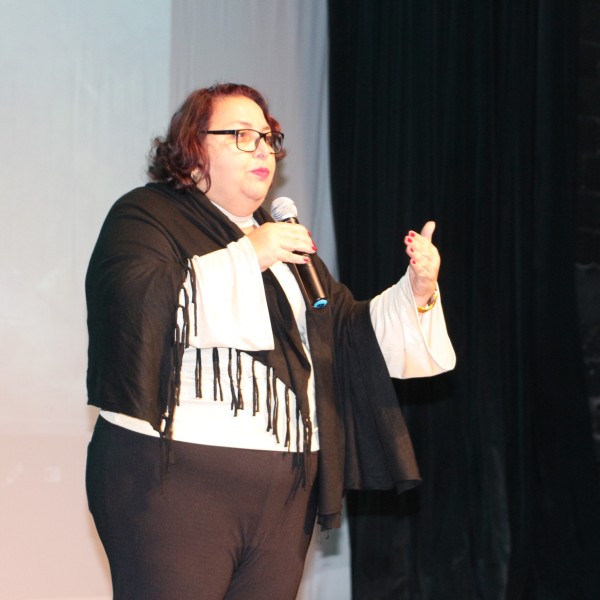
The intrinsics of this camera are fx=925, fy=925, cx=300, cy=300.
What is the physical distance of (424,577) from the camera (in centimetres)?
316

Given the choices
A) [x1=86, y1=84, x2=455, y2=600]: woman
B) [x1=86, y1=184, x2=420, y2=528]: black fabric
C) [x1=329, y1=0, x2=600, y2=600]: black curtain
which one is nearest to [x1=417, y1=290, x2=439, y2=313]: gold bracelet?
[x1=86, y1=84, x2=455, y2=600]: woman

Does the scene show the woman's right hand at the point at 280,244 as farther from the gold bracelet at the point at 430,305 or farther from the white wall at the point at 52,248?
the white wall at the point at 52,248

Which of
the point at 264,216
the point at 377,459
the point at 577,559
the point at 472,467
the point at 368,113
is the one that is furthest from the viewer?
→ the point at 368,113

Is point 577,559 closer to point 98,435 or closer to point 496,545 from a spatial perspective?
point 496,545

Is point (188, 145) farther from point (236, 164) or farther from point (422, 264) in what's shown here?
point (422, 264)

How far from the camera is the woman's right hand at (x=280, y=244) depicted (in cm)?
143

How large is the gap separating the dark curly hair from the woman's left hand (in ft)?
1.29

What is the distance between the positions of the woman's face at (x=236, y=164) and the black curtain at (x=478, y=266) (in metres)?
1.50

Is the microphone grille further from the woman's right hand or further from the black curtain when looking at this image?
the black curtain

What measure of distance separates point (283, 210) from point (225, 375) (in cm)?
38

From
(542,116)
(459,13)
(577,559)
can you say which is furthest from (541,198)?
(577,559)

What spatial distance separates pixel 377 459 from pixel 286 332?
304mm

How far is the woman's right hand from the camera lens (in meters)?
1.43

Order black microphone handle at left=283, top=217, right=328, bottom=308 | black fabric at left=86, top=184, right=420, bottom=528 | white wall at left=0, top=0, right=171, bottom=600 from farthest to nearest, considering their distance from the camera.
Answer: white wall at left=0, top=0, right=171, bottom=600 < black microphone handle at left=283, top=217, right=328, bottom=308 < black fabric at left=86, top=184, right=420, bottom=528
